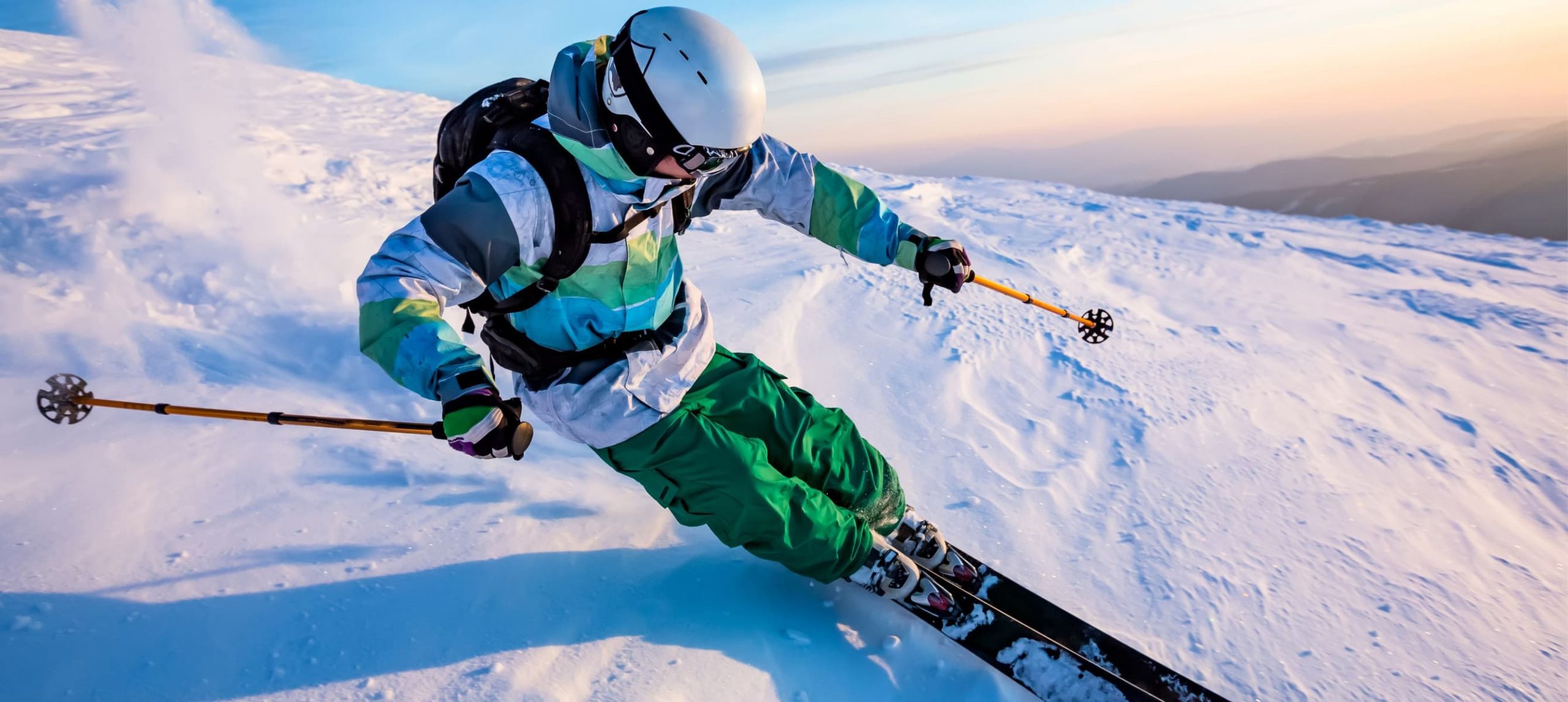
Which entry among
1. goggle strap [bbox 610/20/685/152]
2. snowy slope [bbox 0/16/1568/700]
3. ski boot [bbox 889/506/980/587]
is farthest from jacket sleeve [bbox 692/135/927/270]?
ski boot [bbox 889/506/980/587]

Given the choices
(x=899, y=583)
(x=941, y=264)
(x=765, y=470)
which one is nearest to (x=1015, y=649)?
(x=899, y=583)

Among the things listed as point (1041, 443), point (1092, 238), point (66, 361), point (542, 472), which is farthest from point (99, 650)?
point (1092, 238)

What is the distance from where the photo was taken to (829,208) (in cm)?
286

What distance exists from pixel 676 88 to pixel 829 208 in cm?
104

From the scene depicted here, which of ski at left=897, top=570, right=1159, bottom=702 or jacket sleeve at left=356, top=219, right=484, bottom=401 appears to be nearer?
jacket sleeve at left=356, top=219, right=484, bottom=401

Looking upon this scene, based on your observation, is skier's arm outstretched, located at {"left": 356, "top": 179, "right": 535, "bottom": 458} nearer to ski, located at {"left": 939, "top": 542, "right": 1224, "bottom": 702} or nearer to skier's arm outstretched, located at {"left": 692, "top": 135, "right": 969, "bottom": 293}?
skier's arm outstretched, located at {"left": 692, "top": 135, "right": 969, "bottom": 293}

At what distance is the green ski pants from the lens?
2316 millimetres

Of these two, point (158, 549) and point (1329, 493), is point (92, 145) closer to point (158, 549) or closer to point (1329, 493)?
point (158, 549)

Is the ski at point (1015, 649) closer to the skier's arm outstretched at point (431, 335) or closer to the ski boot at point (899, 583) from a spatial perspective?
the ski boot at point (899, 583)

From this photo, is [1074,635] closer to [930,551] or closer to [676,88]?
[930,551]

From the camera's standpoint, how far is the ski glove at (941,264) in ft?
9.39

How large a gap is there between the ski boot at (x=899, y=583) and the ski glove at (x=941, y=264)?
38.0 inches

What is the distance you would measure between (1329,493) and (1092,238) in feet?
17.0

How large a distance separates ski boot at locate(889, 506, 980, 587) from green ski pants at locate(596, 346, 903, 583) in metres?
0.11
